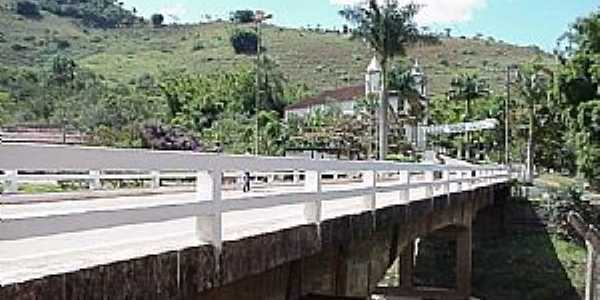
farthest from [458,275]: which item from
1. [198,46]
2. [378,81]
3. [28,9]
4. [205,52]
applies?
[198,46]

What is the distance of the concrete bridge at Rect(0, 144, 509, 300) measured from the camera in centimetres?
583

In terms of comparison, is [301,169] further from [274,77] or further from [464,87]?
[274,77]

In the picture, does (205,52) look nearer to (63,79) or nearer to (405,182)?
(63,79)

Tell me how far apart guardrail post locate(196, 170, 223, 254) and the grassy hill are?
320 feet

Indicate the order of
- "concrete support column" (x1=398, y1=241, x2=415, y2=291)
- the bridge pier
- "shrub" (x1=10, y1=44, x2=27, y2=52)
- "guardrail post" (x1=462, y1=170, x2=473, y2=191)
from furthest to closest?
1. "shrub" (x1=10, y1=44, x2=27, y2=52)
2. "concrete support column" (x1=398, y1=241, x2=415, y2=291)
3. the bridge pier
4. "guardrail post" (x1=462, y1=170, x2=473, y2=191)

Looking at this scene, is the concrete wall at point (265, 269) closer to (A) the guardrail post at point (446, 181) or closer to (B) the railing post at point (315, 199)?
(B) the railing post at point (315, 199)

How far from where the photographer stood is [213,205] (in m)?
7.89

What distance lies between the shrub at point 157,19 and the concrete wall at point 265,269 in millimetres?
158691

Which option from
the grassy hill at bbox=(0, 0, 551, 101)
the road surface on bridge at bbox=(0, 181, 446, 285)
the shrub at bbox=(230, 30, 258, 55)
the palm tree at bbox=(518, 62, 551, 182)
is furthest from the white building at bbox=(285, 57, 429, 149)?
the shrub at bbox=(230, 30, 258, 55)

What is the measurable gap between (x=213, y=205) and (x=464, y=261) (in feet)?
95.6

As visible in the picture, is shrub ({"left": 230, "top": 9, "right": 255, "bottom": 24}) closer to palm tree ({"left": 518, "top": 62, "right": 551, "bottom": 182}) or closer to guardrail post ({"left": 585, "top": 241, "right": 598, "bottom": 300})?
palm tree ({"left": 518, "top": 62, "right": 551, "bottom": 182})

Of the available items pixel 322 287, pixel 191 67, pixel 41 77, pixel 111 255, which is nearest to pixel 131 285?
pixel 111 255

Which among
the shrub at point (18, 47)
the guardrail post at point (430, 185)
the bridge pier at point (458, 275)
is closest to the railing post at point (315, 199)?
the guardrail post at point (430, 185)

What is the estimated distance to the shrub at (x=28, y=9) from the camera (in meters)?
140
